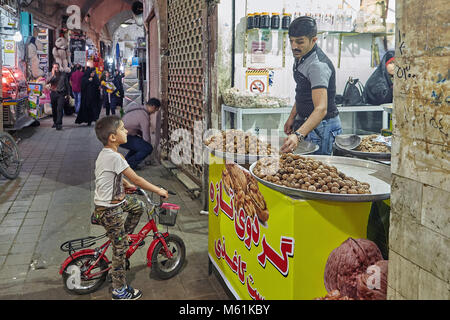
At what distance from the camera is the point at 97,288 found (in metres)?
3.80

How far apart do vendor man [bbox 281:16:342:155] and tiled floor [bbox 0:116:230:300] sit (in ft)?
5.66

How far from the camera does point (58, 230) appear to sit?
5320 mm

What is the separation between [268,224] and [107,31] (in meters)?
34.0

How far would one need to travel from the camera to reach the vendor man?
4.31 metres

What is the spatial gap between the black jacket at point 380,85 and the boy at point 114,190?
3725 mm

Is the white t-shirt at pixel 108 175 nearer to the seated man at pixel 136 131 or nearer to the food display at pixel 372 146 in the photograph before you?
the food display at pixel 372 146

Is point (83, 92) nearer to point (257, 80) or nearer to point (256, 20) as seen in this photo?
point (257, 80)

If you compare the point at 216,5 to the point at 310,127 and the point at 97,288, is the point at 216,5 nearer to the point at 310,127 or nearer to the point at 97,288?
the point at 310,127

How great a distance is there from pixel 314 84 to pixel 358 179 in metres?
1.75

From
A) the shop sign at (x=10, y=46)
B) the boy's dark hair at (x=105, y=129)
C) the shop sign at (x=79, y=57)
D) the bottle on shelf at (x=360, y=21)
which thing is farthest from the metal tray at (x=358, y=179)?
the shop sign at (x=79, y=57)

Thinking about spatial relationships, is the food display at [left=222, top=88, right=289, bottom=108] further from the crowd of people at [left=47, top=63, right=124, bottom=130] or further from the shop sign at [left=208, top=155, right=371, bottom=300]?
the crowd of people at [left=47, top=63, right=124, bottom=130]

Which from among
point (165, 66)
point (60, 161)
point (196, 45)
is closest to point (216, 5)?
point (196, 45)
